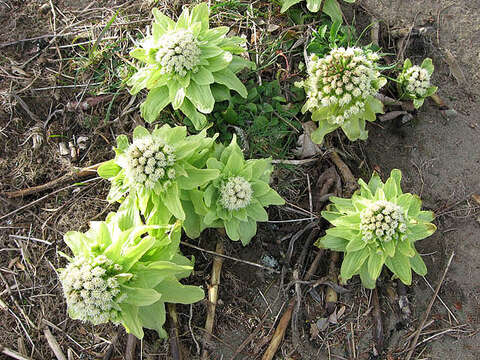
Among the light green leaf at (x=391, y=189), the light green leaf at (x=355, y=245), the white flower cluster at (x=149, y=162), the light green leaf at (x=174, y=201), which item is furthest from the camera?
the light green leaf at (x=391, y=189)

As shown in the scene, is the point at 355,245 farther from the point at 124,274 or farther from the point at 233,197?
the point at 124,274

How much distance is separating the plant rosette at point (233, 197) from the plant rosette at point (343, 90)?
2.93ft

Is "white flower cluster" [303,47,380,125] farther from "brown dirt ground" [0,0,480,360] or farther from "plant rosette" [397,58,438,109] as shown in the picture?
"brown dirt ground" [0,0,480,360]

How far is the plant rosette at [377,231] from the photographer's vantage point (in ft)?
12.7

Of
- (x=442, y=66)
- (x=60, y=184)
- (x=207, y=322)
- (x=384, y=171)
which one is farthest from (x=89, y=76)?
(x=442, y=66)

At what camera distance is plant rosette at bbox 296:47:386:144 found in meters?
4.24

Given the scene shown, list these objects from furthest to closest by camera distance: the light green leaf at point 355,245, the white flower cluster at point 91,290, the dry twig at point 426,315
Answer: the dry twig at point 426,315, the light green leaf at point 355,245, the white flower cluster at point 91,290

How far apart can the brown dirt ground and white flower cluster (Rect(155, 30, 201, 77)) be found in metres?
1.08

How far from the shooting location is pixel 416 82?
15.7 ft

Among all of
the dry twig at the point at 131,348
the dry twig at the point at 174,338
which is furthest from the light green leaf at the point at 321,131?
the dry twig at the point at 131,348

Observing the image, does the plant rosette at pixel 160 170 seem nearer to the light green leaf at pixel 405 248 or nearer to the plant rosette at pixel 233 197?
the plant rosette at pixel 233 197

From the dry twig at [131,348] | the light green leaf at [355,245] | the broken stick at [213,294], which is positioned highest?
the light green leaf at [355,245]

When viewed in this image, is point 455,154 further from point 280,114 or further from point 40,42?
point 40,42

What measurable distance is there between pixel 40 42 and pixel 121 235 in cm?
314
